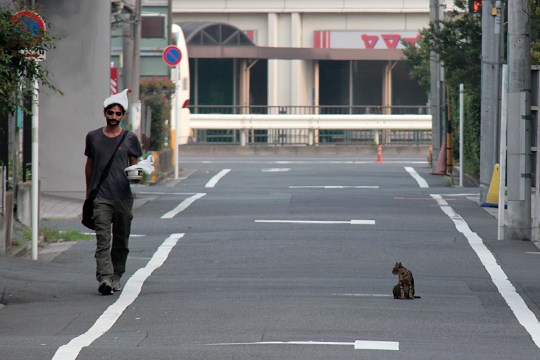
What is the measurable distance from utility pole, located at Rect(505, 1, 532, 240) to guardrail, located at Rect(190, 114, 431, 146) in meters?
31.6

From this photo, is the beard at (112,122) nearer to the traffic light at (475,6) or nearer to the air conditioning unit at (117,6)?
the traffic light at (475,6)

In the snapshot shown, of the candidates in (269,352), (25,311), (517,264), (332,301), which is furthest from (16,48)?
(517,264)

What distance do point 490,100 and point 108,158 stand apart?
40.9 ft

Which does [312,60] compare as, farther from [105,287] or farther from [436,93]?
[105,287]

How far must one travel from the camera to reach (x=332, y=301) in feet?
39.5

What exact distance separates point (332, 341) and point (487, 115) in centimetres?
1492

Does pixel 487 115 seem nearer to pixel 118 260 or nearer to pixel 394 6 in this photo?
pixel 118 260

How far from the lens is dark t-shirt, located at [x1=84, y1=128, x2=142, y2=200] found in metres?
13.0

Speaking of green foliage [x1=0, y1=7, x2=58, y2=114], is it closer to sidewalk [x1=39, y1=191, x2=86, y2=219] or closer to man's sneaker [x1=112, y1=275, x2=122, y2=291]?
man's sneaker [x1=112, y1=275, x2=122, y2=291]

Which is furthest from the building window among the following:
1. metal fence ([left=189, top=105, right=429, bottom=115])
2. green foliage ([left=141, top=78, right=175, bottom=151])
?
metal fence ([left=189, top=105, right=429, bottom=115])

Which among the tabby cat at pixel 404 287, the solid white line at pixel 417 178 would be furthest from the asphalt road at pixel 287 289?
the solid white line at pixel 417 178

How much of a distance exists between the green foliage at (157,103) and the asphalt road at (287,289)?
10.4 metres

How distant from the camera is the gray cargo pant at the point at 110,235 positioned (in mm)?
12891

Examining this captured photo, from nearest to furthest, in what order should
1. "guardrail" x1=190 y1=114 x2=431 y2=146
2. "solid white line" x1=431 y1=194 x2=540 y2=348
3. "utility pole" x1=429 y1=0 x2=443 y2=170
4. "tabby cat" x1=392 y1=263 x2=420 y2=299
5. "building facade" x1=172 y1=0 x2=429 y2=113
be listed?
1. "solid white line" x1=431 y1=194 x2=540 y2=348
2. "tabby cat" x1=392 y1=263 x2=420 y2=299
3. "utility pole" x1=429 y1=0 x2=443 y2=170
4. "guardrail" x1=190 y1=114 x2=431 y2=146
5. "building facade" x1=172 y1=0 x2=429 y2=113
